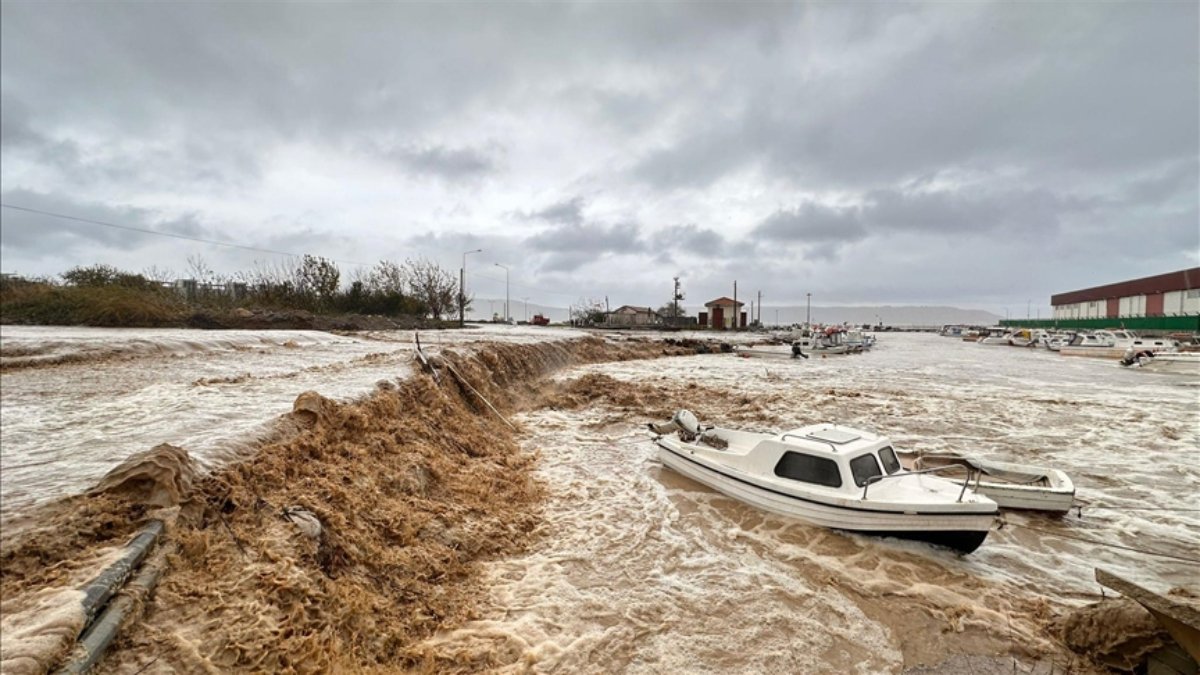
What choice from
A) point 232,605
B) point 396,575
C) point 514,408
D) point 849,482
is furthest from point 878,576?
point 514,408

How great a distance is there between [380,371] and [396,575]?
8.11m

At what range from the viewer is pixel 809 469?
8.28 meters

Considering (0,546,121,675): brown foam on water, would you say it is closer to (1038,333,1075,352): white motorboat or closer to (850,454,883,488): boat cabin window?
(850,454,883,488): boat cabin window

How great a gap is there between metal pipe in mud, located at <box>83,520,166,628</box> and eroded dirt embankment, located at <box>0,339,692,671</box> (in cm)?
14

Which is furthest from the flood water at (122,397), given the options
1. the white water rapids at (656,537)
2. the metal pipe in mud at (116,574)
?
the metal pipe in mud at (116,574)

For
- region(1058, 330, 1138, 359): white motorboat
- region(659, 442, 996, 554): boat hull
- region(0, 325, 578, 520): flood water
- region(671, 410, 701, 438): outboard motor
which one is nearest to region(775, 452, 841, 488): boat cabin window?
region(659, 442, 996, 554): boat hull

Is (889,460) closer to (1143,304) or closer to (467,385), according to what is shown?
(467,385)

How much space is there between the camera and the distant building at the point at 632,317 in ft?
294

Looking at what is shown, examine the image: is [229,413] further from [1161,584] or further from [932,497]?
[1161,584]

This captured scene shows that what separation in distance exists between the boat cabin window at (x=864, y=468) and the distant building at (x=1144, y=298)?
81138mm

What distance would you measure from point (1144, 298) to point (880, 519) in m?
94.1

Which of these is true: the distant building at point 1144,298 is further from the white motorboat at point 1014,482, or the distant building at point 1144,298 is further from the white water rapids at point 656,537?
the white motorboat at point 1014,482

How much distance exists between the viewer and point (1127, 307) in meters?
72.1

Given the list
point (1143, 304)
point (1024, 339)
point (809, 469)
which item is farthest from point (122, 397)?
point (1143, 304)
